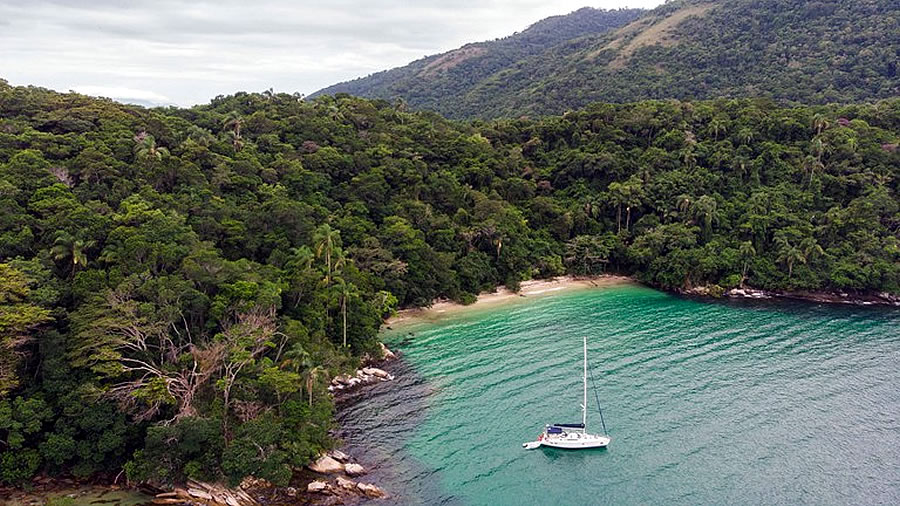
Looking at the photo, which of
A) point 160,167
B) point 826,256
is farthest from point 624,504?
point 826,256

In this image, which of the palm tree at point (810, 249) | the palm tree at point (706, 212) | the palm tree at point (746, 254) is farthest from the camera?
the palm tree at point (706, 212)

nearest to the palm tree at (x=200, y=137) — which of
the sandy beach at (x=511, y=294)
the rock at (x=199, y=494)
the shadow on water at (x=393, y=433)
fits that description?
the sandy beach at (x=511, y=294)

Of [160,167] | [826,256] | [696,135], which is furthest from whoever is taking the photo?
[696,135]

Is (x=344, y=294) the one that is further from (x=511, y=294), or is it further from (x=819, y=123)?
(x=819, y=123)

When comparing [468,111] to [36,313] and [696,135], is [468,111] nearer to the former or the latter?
[696,135]

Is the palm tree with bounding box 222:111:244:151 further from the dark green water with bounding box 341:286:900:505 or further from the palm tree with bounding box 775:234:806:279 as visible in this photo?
the palm tree with bounding box 775:234:806:279

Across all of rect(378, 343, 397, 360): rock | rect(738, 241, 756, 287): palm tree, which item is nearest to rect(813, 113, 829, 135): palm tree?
rect(738, 241, 756, 287): palm tree

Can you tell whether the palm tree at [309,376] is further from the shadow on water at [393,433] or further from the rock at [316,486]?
the rock at [316,486]
